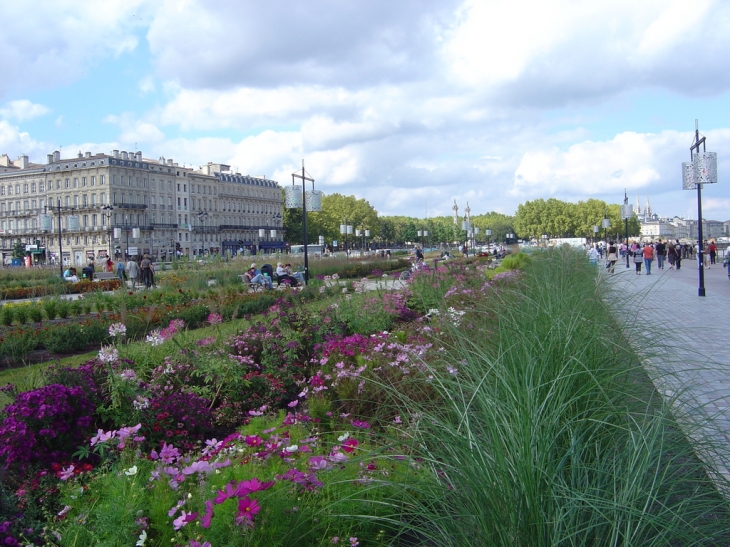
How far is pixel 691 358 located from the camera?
12.9 ft

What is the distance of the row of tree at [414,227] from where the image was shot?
98938 millimetres

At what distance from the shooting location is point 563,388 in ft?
8.99

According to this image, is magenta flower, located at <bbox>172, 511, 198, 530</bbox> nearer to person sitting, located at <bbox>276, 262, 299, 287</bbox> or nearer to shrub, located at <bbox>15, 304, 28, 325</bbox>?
shrub, located at <bbox>15, 304, 28, 325</bbox>

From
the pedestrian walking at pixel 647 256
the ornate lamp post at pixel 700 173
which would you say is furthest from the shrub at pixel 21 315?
the pedestrian walking at pixel 647 256

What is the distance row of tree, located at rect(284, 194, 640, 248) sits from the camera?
325 ft

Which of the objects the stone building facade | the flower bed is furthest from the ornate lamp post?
the stone building facade

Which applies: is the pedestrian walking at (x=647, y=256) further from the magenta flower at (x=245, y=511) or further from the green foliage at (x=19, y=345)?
the magenta flower at (x=245, y=511)

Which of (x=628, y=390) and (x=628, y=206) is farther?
(x=628, y=206)

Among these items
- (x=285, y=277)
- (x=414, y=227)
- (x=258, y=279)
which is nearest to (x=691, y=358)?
(x=258, y=279)

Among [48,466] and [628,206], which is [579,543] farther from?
[628,206]

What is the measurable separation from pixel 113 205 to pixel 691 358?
3270 inches

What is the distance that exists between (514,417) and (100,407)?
2.94 meters

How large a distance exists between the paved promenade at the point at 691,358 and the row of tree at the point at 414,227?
3252 inches

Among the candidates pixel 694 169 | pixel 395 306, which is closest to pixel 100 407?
pixel 395 306
